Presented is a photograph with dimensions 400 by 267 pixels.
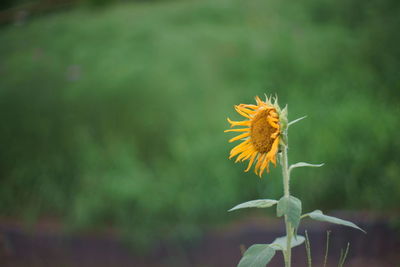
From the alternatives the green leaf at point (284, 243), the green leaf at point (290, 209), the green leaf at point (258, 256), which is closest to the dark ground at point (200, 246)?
the green leaf at point (284, 243)

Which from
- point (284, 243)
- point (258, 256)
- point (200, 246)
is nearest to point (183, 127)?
point (200, 246)

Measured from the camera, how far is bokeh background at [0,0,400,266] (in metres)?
2.64

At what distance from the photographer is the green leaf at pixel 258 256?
41.4 inches

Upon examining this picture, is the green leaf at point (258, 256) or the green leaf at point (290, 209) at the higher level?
the green leaf at point (290, 209)

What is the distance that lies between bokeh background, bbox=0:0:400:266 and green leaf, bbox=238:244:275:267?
1.54 meters

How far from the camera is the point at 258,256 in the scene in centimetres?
108

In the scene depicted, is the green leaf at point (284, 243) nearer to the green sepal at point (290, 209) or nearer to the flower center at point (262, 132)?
the green sepal at point (290, 209)

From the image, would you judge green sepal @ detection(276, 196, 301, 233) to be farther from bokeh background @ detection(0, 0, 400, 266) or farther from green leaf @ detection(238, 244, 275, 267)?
bokeh background @ detection(0, 0, 400, 266)

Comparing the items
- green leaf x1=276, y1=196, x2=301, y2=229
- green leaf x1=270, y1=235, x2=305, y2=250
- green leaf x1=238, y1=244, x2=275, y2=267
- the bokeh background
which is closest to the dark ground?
the bokeh background

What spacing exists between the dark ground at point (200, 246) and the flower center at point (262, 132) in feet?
4.96

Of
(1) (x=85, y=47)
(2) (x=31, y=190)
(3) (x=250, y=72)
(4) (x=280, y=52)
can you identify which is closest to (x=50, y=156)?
(2) (x=31, y=190)

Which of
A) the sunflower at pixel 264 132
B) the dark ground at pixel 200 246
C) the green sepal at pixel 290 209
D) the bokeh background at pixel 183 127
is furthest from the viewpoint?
the bokeh background at pixel 183 127

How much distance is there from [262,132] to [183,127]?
1.95m

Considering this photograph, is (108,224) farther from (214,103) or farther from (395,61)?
(395,61)
